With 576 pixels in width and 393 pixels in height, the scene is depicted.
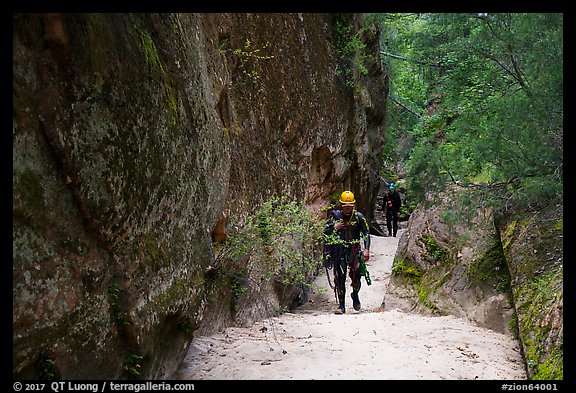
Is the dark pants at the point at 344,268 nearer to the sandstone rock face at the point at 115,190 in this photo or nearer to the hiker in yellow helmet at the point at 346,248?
the hiker in yellow helmet at the point at 346,248

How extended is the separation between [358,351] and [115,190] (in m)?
3.13

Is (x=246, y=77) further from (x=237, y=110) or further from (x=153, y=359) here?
(x=153, y=359)

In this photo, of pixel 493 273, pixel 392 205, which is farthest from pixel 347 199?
pixel 392 205

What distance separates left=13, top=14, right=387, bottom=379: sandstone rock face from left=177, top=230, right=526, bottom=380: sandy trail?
19.4 inches

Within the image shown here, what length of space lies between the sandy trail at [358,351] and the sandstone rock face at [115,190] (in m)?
0.49

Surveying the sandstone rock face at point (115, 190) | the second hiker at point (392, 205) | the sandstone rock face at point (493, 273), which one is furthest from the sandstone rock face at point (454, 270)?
the second hiker at point (392, 205)

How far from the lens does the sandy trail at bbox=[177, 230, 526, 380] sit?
167 inches

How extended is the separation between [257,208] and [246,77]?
2.18 m

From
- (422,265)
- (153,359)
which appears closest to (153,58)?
(153,359)

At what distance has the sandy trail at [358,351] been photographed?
4238 mm

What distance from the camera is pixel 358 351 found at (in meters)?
4.92

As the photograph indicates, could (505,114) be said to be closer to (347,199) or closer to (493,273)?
(493,273)

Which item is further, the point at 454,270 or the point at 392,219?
the point at 392,219

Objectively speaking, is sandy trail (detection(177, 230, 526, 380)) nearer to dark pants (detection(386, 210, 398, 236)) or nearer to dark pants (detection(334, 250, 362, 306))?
dark pants (detection(334, 250, 362, 306))
